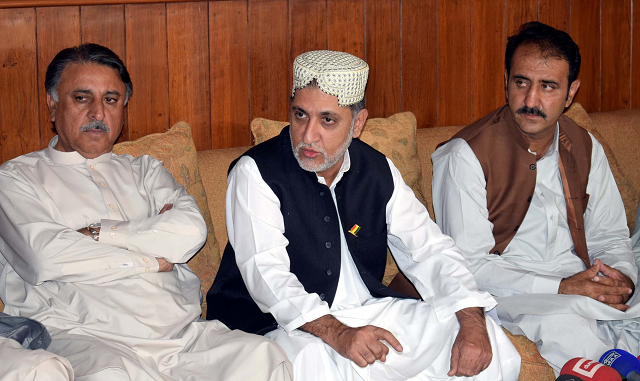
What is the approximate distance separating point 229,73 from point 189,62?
0.65ft

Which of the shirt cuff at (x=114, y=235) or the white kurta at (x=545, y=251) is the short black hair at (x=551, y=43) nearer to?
the white kurta at (x=545, y=251)

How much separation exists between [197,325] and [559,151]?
1.69 m

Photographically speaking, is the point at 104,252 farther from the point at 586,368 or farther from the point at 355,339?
the point at 586,368

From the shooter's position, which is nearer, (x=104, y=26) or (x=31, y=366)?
(x=31, y=366)

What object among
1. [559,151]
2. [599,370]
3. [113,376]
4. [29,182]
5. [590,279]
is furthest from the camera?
[559,151]

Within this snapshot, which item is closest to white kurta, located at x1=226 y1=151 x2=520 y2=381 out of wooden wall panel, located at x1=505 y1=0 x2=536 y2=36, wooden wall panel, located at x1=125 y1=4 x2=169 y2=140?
wooden wall panel, located at x1=125 y1=4 x2=169 y2=140

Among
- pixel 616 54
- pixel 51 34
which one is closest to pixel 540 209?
pixel 616 54

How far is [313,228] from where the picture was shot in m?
2.42

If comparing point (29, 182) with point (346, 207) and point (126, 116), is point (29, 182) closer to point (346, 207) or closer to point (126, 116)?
point (126, 116)

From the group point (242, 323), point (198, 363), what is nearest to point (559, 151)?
point (242, 323)

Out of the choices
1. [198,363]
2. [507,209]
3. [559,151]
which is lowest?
[198,363]

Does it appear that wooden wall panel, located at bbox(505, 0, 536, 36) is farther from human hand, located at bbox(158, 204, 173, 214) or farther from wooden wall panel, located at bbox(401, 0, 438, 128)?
human hand, located at bbox(158, 204, 173, 214)

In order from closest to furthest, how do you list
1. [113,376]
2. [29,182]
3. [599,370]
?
[113,376] → [599,370] → [29,182]

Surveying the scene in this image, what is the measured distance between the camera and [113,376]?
6.29 ft
